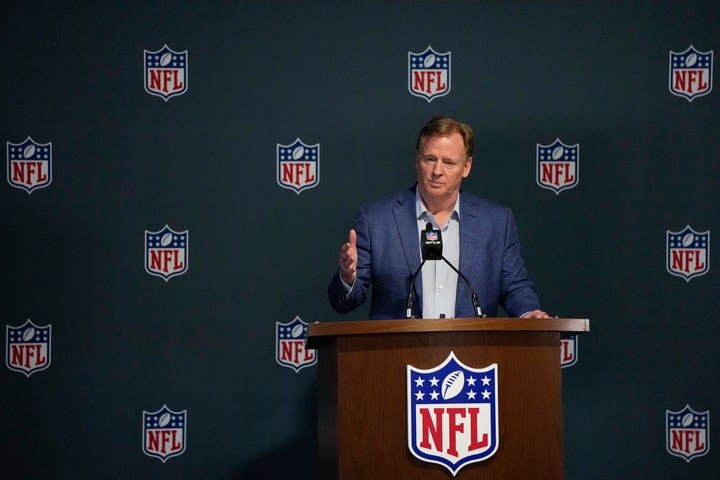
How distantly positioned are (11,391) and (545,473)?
108 inches

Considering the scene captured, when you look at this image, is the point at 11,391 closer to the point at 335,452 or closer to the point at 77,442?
the point at 77,442

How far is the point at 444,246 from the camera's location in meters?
3.14

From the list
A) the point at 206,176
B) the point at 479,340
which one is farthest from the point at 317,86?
the point at 479,340

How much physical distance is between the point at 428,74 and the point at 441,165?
120 centimetres

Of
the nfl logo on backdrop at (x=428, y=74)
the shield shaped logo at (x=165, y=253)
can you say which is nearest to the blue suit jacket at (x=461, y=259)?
the nfl logo on backdrop at (x=428, y=74)

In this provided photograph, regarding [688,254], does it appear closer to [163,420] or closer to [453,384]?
[453,384]

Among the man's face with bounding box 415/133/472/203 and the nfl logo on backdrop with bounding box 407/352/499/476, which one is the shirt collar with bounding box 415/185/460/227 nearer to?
the man's face with bounding box 415/133/472/203

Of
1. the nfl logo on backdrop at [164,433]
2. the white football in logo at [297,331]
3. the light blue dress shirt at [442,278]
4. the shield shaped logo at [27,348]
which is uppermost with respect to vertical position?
the light blue dress shirt at [442,278]

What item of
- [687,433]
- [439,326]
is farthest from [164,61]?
[687,433]

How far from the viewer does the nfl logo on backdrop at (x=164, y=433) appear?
156 inches

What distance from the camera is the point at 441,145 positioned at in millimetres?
3094

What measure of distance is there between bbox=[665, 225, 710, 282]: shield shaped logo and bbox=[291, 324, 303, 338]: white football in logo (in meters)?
1.81

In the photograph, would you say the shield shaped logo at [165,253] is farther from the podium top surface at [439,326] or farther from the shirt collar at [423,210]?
the podium top surface at [439,326]

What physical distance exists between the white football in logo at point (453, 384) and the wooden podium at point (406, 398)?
40 millimetres
